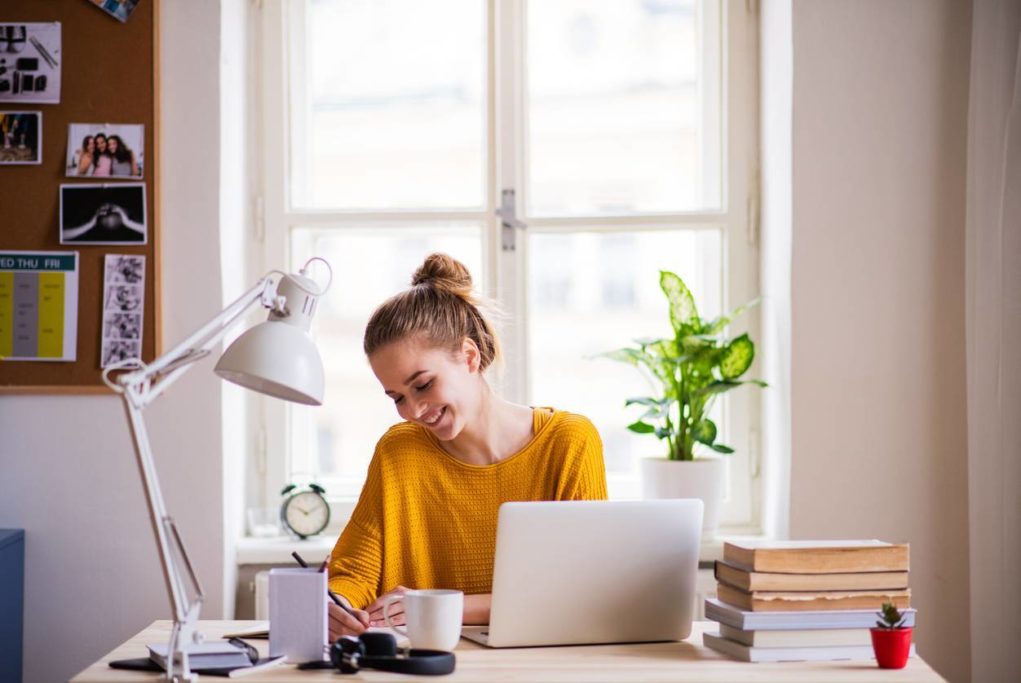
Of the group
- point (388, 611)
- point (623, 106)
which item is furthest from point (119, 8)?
point (388, 611)

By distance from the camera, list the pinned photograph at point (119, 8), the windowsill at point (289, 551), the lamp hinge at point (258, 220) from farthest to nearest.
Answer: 1. the lamp hinge at point (258, 220)
2. the windowsill at point (289, 551)
3. the pinned photograph at point (119, 8)

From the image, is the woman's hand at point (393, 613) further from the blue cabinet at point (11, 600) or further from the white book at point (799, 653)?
the blue cabinet at point (11, 600)

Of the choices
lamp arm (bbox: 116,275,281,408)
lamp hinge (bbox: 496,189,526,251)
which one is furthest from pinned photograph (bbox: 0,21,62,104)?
lamp arm (bbox: 116,275,281,408)

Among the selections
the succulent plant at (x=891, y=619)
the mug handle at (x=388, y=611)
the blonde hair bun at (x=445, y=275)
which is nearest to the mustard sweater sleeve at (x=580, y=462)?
the blonde hair bun at (x=445, y=275)

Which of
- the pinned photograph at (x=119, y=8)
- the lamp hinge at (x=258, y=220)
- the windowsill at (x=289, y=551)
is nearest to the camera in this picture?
the pinned photograph at (x=119, y=8)

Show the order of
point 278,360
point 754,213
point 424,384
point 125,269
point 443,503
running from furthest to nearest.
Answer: point 754,213 < point 125,269 < point 443,503 < point 424,384 < point 278,360

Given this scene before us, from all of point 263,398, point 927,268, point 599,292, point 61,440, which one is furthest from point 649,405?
point 61,440

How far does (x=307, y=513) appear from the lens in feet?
10.3

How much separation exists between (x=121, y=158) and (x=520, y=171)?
1.10 meters

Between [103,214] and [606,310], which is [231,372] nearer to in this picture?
[103,214]

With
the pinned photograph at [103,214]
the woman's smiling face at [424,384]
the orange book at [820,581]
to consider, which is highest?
the pinned photograph at [103,214]

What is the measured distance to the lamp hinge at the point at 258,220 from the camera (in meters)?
3.32

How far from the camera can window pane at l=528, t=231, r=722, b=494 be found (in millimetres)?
3385

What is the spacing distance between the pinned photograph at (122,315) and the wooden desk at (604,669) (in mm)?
1313
